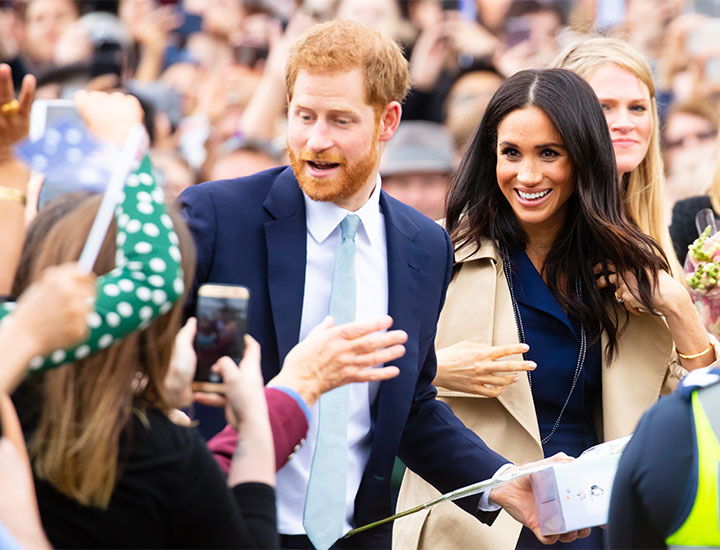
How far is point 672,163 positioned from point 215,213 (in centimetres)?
524

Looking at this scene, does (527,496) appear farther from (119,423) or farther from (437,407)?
(119,423)

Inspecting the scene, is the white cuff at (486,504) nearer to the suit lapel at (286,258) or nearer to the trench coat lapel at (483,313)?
the trench coat lapel at (483,313)

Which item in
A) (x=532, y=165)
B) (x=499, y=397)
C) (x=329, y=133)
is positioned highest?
(x=329, y=133)

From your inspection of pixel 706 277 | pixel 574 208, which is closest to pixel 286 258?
pixel 574 208

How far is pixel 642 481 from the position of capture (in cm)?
226

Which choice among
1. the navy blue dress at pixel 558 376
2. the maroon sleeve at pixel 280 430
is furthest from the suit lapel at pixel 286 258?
the navy blue dress at pixel 558 376

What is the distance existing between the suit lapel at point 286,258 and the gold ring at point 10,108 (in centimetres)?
78

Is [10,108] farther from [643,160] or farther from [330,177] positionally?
[643,160]

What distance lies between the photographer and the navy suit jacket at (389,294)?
3.24 meters

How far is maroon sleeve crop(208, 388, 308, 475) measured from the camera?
260cm

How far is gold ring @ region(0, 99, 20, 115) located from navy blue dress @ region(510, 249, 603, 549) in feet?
5.98

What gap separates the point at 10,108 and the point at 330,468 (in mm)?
1266

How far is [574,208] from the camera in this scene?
13.1 feet

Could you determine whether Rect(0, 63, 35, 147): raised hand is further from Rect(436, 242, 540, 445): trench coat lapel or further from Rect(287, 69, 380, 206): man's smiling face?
Rect(436, 242, 540, 445): trench coat lapel
